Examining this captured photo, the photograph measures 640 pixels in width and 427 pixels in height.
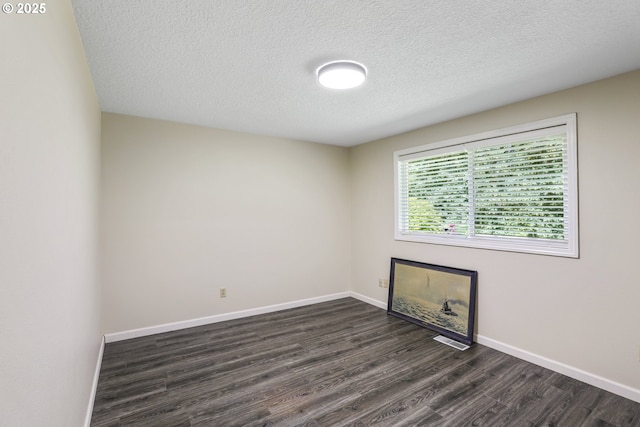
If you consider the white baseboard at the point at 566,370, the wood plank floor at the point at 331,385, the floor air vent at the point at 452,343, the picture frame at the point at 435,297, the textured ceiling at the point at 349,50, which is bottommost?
the wood plank floor at the point at 331,385

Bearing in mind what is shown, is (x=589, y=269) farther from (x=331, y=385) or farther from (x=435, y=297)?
(x=331, y=385)

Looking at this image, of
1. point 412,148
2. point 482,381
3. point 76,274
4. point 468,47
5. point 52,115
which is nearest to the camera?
point 52,115

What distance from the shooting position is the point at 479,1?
1.53 meters

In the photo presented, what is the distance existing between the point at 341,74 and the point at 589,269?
252cm

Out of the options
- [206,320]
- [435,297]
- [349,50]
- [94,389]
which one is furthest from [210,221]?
[435,297]

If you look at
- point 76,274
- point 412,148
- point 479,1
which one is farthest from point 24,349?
point 412,148

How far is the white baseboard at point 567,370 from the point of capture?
2.24 metres

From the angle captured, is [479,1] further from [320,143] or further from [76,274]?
[320,143]

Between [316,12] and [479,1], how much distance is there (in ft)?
2.73

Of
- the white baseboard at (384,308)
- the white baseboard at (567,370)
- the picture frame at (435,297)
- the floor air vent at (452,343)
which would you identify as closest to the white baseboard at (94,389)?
the white baseboard at (384,308)

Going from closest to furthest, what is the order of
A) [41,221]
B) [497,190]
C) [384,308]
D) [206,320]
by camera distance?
[41,221] < [497,190] < [206,320] < [384,308]

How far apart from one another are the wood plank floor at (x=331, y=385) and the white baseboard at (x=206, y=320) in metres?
0.09

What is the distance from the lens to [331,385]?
2.42m

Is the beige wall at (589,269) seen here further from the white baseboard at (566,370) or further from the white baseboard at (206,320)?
the white baseboard at (206,320)
